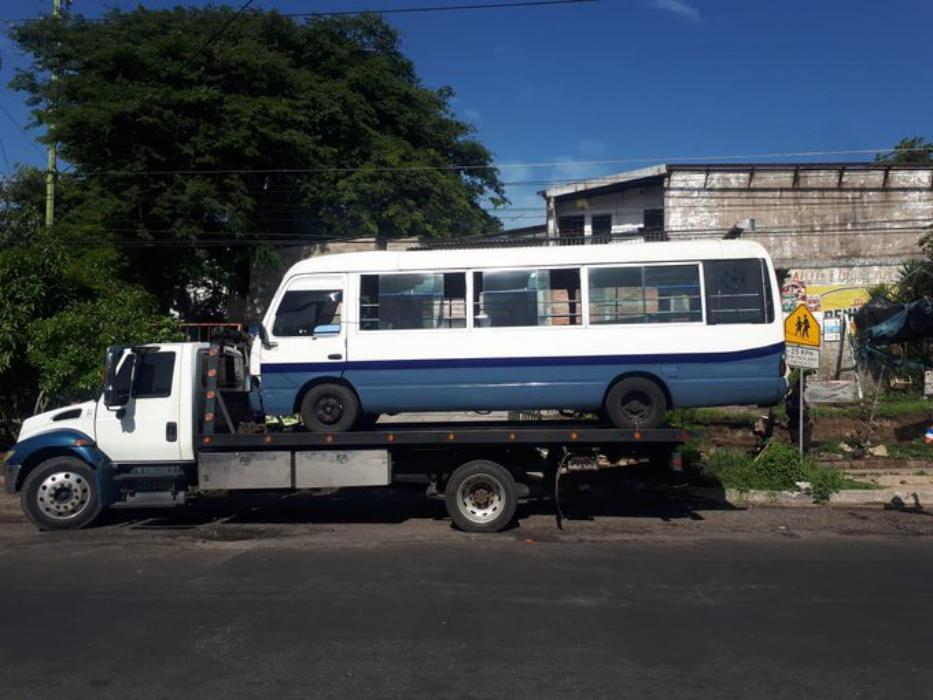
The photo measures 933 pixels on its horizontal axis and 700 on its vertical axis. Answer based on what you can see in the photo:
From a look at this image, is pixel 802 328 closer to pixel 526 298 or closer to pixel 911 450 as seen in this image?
pixel 911 450

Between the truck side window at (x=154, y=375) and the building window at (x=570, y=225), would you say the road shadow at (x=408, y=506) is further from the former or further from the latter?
the building window at (x=570, y=225)

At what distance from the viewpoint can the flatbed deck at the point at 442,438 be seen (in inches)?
385

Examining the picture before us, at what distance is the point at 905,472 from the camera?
1399 centimetres

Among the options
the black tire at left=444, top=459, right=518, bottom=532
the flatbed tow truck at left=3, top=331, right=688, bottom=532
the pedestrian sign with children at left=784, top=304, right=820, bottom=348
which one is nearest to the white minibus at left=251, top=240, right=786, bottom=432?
the flatbed tow truck at left=3, top=331, right=688, bottom=532

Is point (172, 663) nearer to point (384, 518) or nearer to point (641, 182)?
point (384, 518)

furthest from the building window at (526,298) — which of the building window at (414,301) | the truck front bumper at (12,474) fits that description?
the truck front bumper at (12,474)

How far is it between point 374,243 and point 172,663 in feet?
63.4

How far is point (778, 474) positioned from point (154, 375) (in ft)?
29.9

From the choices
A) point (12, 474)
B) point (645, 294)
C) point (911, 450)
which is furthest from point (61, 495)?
point (911, 450)

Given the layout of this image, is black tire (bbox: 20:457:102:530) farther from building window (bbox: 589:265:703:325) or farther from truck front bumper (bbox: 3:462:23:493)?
building window (bbox: 589:265:703:325)

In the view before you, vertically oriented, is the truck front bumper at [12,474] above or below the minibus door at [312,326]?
below

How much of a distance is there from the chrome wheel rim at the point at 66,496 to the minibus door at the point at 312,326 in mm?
2748

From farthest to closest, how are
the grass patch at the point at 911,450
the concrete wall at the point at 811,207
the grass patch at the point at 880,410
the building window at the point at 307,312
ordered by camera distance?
the concrete wall at the point at 811,207 → the grass patch at the point at 880,410 → the grass patch at the point at 911,450 → the building window at the point at 307,312

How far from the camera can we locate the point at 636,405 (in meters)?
10.1
